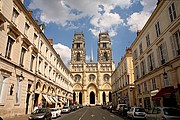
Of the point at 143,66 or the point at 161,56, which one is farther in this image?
the point at 143,66

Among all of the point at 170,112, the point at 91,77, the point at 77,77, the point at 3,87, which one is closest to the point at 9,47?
the point at 3,87

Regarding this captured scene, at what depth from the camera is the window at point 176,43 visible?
44.7ft

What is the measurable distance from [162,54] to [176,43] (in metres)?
3.10

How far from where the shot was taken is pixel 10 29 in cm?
1485

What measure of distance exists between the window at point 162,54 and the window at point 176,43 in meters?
1.63

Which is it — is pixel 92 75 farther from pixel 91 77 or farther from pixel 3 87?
pixel 3 87

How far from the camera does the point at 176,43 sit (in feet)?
46.0

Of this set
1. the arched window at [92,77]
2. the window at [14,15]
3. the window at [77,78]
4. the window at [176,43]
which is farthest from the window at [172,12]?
the window at [77,78]

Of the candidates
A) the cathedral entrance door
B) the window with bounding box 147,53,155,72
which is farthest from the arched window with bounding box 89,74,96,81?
the window with bounding box 147,53,155,72

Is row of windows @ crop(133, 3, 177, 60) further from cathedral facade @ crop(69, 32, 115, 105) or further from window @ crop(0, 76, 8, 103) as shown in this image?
cathedral facade @ crop(69, 32, 115, 105)

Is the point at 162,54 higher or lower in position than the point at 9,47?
lower

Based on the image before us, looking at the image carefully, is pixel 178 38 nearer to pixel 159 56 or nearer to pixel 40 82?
pixel 159 56

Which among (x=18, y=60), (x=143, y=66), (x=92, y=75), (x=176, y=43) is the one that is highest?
(x=92, y=75)

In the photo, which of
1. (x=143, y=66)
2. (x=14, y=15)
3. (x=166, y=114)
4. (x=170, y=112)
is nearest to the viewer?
(x=166, y=114)
